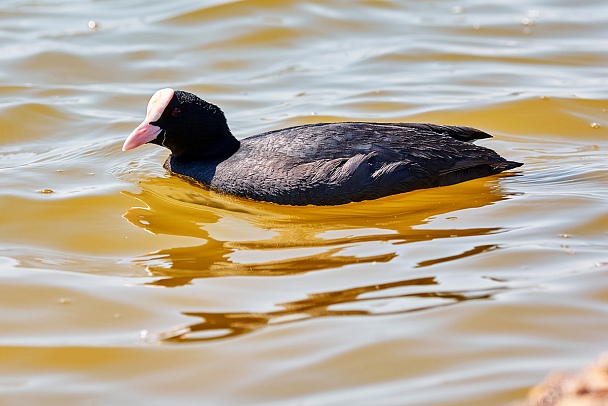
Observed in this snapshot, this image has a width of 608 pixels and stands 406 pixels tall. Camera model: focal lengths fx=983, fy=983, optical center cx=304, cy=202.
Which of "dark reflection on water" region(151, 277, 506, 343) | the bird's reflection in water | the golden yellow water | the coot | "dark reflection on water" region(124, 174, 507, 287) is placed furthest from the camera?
the coot

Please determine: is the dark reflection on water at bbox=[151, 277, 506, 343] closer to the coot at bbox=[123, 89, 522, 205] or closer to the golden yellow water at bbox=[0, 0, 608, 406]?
the golden yellow water at bbox=[0, 0, 608, 406]

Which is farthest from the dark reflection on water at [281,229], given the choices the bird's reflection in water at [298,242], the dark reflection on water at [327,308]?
the dark reflection on water at [327,308]

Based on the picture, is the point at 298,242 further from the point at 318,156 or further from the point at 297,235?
the point at 318,156

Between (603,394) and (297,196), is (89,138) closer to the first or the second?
(297,196)

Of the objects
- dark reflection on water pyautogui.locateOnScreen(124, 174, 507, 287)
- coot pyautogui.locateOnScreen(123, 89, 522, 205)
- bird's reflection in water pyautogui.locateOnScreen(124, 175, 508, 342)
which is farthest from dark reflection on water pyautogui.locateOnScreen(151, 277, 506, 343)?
coot pyautogui.locateOnScreen(123, 89, 522, 205)

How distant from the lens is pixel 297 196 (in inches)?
233

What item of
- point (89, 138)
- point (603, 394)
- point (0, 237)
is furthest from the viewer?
point (89, 138)

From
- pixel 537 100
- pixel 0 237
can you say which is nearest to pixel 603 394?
pixel 0 237

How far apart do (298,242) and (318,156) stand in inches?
30.3

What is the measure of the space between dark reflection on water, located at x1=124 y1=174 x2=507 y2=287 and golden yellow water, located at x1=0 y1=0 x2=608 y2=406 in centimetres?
2

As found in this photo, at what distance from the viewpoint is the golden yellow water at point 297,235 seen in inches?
151

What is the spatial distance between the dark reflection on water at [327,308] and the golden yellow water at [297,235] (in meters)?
0.01

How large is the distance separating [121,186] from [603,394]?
4.79 metres

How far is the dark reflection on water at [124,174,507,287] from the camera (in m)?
5.06
